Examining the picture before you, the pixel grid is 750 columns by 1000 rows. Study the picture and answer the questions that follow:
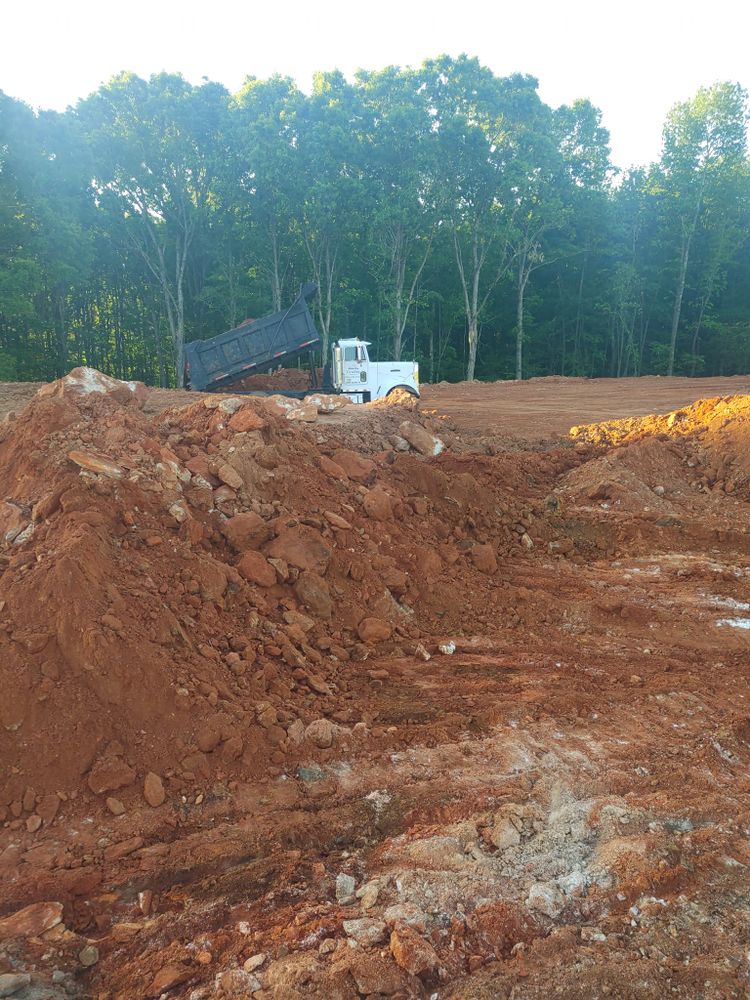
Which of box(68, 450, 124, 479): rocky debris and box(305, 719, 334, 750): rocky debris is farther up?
box(68, 450, 124, 479): rocky debris

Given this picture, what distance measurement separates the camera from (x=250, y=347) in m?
19.6

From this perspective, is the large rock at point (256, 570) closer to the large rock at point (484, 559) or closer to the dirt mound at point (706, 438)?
the large rock at point (484, 559)

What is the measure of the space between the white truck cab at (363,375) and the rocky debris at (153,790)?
16.3 m

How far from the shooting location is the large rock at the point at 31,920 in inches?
107

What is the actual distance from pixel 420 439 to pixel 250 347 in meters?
11.5

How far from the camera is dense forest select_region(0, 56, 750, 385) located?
23953 millimetres

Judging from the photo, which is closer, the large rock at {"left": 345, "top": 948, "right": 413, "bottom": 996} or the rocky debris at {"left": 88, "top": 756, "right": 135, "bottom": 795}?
the large rock at {"left": 345, "top": 948, "right": 413, "bottom": 996}

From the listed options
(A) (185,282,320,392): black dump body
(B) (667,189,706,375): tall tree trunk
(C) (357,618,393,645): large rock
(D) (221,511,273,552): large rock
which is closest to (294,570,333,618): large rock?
(C) (357,618,393,645): large rock

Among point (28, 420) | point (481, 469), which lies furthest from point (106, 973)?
point (481, 469)

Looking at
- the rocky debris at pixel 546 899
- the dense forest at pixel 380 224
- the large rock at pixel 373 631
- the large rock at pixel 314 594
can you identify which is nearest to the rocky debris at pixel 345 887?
the rocky debris at pixel 546 899

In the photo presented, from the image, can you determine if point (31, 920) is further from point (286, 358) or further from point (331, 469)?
point (286, 358)

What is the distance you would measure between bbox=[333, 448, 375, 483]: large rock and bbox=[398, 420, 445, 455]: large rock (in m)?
1.97

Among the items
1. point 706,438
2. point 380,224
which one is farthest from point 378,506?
point 380,224

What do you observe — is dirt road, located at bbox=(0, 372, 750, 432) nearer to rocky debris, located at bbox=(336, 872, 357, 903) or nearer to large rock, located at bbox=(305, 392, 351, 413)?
large rock, located at bbox=(305, 392, 351, 413)
